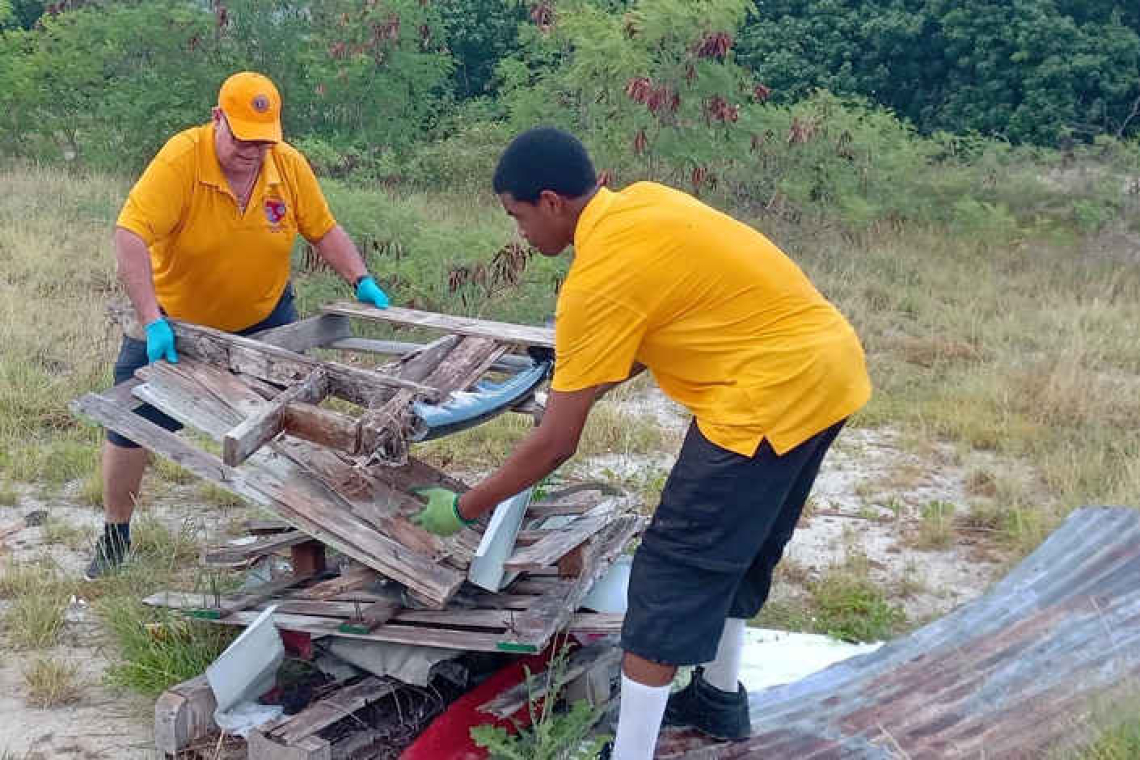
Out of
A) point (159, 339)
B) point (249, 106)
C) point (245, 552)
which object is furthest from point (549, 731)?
point (249, 106)

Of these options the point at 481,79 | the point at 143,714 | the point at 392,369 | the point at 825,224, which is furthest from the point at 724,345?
the point at 481,79

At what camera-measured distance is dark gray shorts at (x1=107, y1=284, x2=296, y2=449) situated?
4.08 m

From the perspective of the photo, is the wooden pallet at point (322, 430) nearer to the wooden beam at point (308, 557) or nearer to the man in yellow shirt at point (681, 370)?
the wooden beam at point (308, 557)

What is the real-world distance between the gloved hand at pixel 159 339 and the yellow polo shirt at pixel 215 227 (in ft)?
1.25

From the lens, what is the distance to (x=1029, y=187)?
1128 cm

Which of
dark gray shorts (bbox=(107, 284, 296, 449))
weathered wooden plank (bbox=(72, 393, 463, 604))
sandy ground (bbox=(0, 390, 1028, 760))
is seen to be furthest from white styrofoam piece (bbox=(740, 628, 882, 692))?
dark gray shorts (bbox=(107, 284, 296, 449))

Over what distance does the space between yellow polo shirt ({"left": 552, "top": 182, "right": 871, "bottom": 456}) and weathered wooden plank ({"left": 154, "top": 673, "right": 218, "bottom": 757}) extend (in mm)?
1428

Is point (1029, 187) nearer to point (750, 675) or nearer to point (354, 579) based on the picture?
point (750, 675)

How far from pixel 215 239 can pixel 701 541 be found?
218cm

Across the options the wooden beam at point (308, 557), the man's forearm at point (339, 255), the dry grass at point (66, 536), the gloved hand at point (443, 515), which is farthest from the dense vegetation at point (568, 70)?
the gloved hand at point (443, 515)

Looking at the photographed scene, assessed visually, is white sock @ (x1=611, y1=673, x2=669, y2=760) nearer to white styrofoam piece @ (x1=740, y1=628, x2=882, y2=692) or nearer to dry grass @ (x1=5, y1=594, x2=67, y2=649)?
white styrofoam piece @ (x1=740, y1=628, x2=882, y2=692)

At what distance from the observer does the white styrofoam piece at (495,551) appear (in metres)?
3.26

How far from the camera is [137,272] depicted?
12.5 ft

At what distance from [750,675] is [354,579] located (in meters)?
1.40
